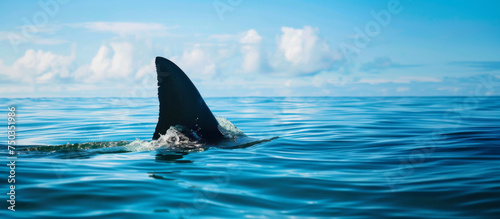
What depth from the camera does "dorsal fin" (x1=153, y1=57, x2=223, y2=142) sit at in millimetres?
9766

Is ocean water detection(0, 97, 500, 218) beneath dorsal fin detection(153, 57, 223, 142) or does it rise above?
beneath

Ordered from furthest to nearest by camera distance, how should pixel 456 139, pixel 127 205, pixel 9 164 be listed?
1. pixel 456 139
2. pixel 9 164
3. pixel 127 205

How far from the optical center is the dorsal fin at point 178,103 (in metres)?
9.77

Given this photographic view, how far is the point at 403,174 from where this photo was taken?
788cm

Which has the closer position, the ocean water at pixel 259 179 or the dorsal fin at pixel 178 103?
the ocean water at pixel 259 179

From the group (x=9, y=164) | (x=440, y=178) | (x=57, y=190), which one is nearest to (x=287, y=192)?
(x=440, y=178)

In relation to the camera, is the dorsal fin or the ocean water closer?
the ocean water

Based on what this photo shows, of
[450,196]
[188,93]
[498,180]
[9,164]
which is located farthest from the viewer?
[188,93]

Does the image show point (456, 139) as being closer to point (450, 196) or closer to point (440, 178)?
point (440, 178)

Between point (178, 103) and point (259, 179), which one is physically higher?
point (178, 103)

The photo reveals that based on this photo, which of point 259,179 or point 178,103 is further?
point 178,103

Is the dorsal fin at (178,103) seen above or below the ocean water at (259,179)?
above

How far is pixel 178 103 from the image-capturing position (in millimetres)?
10148

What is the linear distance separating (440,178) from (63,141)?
38.1ft
